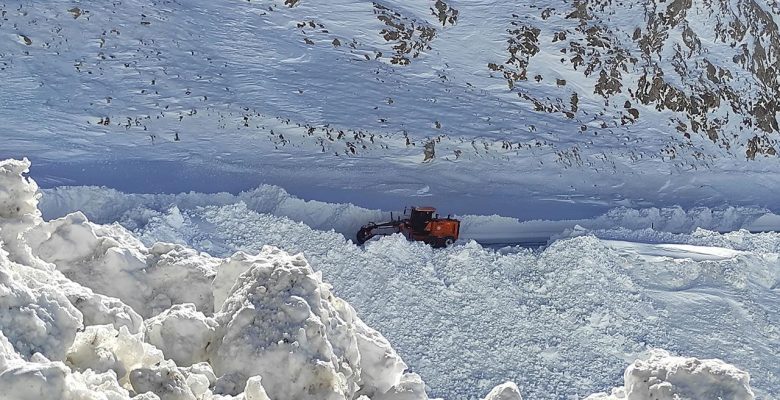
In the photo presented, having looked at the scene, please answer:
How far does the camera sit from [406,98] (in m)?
30.1

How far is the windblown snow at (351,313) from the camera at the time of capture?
4996mm

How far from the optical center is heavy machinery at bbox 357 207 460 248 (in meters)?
23.1

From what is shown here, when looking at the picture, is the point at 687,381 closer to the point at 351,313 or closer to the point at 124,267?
the point at 351,313

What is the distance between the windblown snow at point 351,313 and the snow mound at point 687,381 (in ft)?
0.04

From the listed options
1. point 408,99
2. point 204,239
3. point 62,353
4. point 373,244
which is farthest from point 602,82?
point 62,353

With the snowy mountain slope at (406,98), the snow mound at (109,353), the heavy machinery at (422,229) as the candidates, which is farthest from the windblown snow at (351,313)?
the snowy mountain slope at (406,98)

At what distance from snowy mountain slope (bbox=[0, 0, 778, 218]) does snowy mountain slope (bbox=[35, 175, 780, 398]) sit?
3.44 metres

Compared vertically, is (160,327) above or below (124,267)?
above

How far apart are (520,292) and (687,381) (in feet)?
50.8

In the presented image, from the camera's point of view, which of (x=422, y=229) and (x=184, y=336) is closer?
(x=184, y=336)

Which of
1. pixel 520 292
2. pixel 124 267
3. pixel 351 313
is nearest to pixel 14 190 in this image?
pixel 124 267

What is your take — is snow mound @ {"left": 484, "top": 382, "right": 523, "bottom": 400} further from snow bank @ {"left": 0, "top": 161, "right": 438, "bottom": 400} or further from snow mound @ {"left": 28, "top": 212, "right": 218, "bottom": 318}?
snow mound @ {"left": 28, "top": 212, "right": 218, "bottom": 318}

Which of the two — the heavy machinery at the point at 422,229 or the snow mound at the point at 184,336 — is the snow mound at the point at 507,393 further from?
the heavy machinery at the point at 422,229

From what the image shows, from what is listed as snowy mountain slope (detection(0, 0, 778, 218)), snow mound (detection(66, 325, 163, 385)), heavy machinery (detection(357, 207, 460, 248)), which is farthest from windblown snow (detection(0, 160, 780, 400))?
snowy mountain slope (detection(0, 0, 778, 218))
